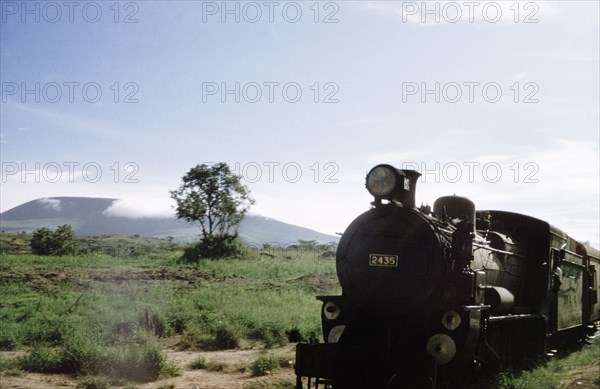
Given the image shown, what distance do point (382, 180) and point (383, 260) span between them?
3.66 ft

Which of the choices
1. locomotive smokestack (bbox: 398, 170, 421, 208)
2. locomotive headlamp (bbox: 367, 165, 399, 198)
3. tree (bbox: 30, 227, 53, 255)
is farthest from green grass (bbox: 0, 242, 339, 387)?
tree (bbox: 30, 227, 53, 255)

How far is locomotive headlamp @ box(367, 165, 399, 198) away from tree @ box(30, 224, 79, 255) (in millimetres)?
33058

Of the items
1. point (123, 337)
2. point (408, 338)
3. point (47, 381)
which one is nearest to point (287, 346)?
point (123, 337)

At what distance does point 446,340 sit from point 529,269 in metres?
5.00

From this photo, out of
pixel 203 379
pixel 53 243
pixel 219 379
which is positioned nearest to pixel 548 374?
pixel 219 379

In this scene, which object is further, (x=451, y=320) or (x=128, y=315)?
(x=128, y=315)

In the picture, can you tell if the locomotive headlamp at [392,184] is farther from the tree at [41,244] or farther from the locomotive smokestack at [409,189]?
the tree at [41,244]

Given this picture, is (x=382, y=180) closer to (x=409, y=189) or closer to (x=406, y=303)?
(x=409, y=189)

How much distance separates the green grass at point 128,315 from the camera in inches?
390

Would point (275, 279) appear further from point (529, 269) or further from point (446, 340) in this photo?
point (446, 340)

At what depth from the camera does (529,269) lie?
10.6 meters

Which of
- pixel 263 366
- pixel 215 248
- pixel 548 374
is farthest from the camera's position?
pixel 215 248

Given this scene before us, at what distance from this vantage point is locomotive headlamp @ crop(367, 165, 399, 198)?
7.23 meters

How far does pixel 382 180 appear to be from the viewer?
7.32m
